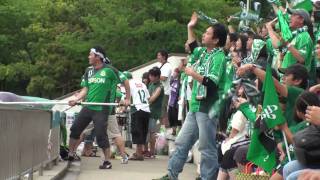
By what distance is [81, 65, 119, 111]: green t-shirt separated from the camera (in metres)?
11.2

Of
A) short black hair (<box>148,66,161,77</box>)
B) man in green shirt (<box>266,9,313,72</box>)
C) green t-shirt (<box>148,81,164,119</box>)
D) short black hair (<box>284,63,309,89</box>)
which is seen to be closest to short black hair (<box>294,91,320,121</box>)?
short black hair (<box>284,63,309,89</box>)

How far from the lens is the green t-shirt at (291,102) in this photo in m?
6.16

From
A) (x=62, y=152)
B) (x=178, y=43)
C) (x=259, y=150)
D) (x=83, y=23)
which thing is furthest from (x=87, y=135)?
(x=83, y=23)

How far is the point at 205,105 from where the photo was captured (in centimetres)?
779

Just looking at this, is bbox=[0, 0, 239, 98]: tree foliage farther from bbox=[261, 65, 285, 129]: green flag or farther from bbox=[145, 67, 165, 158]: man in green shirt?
bbox=[261, 65, 285, 129]: green flag

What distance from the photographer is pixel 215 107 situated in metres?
7.82

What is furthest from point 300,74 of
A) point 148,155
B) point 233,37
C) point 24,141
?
point 148,155

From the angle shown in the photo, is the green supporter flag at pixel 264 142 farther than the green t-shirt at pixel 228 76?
No

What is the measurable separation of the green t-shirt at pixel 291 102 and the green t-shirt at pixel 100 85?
17.6 ft

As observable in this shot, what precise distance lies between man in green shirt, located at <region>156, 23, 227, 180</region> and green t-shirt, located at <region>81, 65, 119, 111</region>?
134 inches

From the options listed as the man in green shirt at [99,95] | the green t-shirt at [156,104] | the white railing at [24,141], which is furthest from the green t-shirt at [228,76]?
the green t-shirt at [156,104]

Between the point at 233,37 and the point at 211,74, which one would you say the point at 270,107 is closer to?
the point at 211,74

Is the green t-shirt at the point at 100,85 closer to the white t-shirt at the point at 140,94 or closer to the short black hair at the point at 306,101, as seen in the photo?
the white t-shirt at the point at 140,94

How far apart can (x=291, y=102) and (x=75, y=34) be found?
26.4 metres
